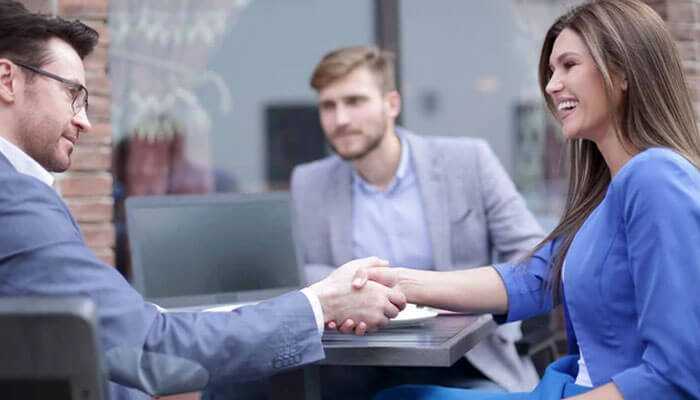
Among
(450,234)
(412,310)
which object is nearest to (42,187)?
(412,310)

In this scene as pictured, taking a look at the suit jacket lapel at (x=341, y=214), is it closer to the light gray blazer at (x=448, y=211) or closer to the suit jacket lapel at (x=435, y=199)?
the light gray blazer at (x=448, y=211)

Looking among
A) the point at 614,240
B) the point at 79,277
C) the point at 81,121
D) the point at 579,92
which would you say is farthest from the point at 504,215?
the point at 79,277

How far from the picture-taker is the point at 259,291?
3.09 metres

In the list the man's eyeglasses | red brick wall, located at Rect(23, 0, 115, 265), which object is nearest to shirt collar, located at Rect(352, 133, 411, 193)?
red brick wall, located at Rect(23, 0, 115, 265)

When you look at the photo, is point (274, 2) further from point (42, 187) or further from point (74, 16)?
point (42, 187)

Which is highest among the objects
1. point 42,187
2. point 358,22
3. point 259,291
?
point 358,22

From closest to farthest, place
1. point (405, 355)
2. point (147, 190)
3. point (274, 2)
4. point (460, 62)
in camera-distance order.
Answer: point (405, 355) → point (147, 190) → point (274, 2) → point (460, 62)

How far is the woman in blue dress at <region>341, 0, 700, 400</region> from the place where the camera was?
1904 mm

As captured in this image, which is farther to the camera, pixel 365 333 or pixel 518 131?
pixel 518 131

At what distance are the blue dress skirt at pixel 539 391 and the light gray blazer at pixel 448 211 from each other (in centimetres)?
103

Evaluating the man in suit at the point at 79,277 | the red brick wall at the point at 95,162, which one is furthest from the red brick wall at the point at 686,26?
the man in suit at the point at 79,277

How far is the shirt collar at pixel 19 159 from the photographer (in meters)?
2.03

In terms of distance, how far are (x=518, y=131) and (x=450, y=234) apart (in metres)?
1.84

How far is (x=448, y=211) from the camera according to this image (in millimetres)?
3633
